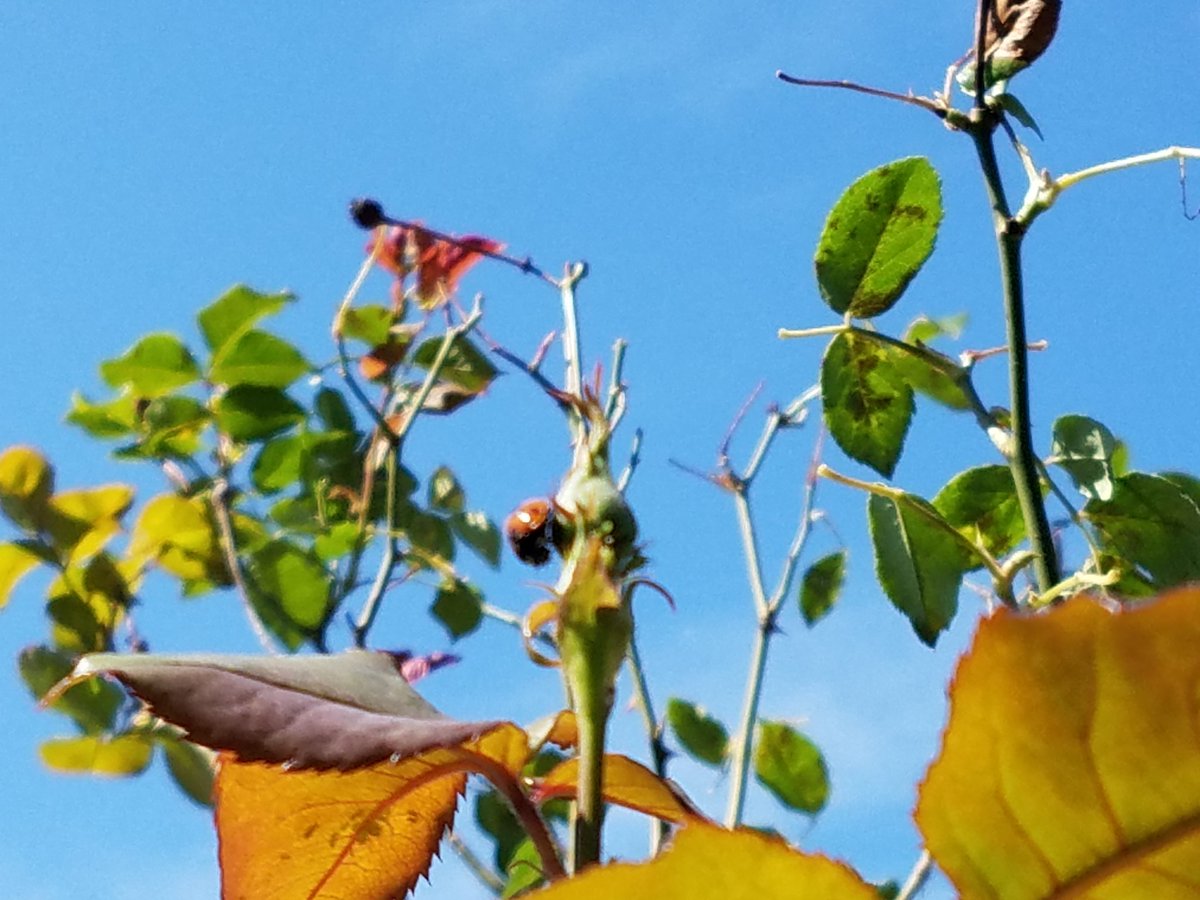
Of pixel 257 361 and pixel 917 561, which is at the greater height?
pixel 257 361

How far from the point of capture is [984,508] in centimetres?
61

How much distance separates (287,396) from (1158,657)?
1.20m

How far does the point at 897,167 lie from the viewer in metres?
0.58

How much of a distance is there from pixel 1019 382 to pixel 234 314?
0.92 meters

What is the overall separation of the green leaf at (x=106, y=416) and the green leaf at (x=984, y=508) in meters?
0.93

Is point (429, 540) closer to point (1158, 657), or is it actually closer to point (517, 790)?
point (517, 790)

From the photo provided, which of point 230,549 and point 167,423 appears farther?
point 167,423

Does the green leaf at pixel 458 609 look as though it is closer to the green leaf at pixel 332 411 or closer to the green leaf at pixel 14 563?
the green leaf at pixel 332 411

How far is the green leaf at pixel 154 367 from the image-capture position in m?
1.28

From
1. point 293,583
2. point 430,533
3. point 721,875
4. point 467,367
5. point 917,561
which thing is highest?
point 467,367

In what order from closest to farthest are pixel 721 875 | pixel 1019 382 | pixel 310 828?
Result: 1. pixel 721 875
2. pixel 310 828
3. pixel 1019 382

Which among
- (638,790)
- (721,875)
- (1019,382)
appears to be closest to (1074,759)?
(721,875)

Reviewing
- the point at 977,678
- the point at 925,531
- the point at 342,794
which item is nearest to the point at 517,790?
the point at 342,794

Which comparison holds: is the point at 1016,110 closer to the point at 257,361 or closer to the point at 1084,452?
the point at 1084,452
